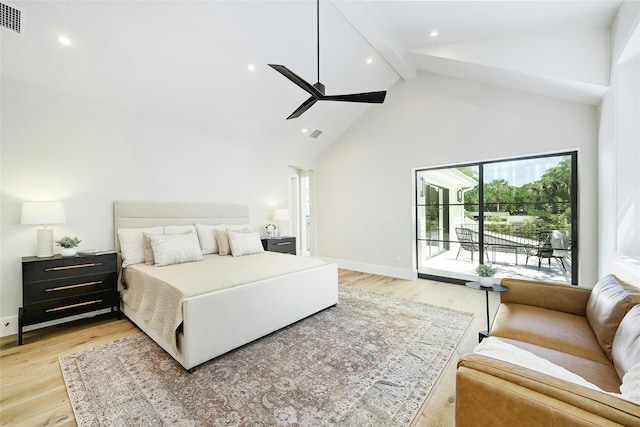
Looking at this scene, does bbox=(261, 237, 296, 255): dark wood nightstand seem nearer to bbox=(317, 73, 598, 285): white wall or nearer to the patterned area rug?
bbox=(317, 73, 598, 285): white wall

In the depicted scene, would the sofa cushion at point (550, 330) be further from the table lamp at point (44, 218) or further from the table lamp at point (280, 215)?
the table lamp at point (44, 218)

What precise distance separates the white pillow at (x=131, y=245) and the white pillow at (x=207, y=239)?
0.71 m

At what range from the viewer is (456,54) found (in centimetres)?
356

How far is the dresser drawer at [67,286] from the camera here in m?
2.66

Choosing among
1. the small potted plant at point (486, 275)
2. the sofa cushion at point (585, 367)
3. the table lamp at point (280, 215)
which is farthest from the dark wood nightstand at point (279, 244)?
the sofa cushion at point (585, 367)

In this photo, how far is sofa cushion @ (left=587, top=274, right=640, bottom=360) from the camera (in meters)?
1.54

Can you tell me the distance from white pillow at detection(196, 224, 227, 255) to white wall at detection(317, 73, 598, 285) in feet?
9.20

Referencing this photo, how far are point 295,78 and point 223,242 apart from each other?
2698 millimetres

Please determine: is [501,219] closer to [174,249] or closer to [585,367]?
[585,367]

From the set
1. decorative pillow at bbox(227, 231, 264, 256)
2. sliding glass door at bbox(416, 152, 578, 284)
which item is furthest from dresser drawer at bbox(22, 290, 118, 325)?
sliding glass door at bbox(416, 152, 578, 284)

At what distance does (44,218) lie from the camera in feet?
9.16

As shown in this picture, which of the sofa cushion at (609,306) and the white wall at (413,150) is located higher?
the white wall at (413,150)

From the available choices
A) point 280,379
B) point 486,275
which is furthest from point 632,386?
point 280,379

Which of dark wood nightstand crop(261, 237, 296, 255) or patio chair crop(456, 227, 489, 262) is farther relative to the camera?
dark wood nightstand crop(261, 237, 296, 255)
